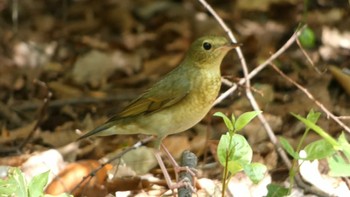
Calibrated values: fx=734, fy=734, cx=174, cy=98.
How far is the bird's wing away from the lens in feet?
16.4

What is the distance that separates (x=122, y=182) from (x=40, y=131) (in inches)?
74.5

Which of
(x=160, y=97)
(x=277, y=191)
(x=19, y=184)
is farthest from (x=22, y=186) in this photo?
(x=160, y=97)

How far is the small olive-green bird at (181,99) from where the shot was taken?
16.0 ft

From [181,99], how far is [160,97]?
0.64ft

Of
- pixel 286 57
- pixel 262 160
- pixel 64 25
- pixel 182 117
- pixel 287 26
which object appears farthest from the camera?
pixel 64 25

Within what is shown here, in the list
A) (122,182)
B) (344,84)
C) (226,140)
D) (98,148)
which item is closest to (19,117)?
(98,148)

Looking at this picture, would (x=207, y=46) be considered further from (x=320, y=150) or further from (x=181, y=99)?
(x=320, y=150)

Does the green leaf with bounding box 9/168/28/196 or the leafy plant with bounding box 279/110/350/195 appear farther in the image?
the green leaf with bounding box 9/168/28/196

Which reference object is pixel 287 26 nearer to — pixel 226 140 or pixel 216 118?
pixel 216 118

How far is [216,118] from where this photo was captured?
21.5 ft

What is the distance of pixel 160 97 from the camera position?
5.08 m

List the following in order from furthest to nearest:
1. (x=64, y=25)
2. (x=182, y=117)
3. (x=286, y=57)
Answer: (x=64, y=25) < (x=286, y=57) < (x=182, y=117)

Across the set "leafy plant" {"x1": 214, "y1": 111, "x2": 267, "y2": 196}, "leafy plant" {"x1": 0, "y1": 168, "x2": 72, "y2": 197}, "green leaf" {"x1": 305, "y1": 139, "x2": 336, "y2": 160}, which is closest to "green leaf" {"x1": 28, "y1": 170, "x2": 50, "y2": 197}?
"leafy plant" {"x1": 0, "y1": 168, "x2": 72, "y2": 197}

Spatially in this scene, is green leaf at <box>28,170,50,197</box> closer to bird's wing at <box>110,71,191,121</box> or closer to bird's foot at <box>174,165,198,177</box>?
bird's foot at <box>174,165,198,177</box>
